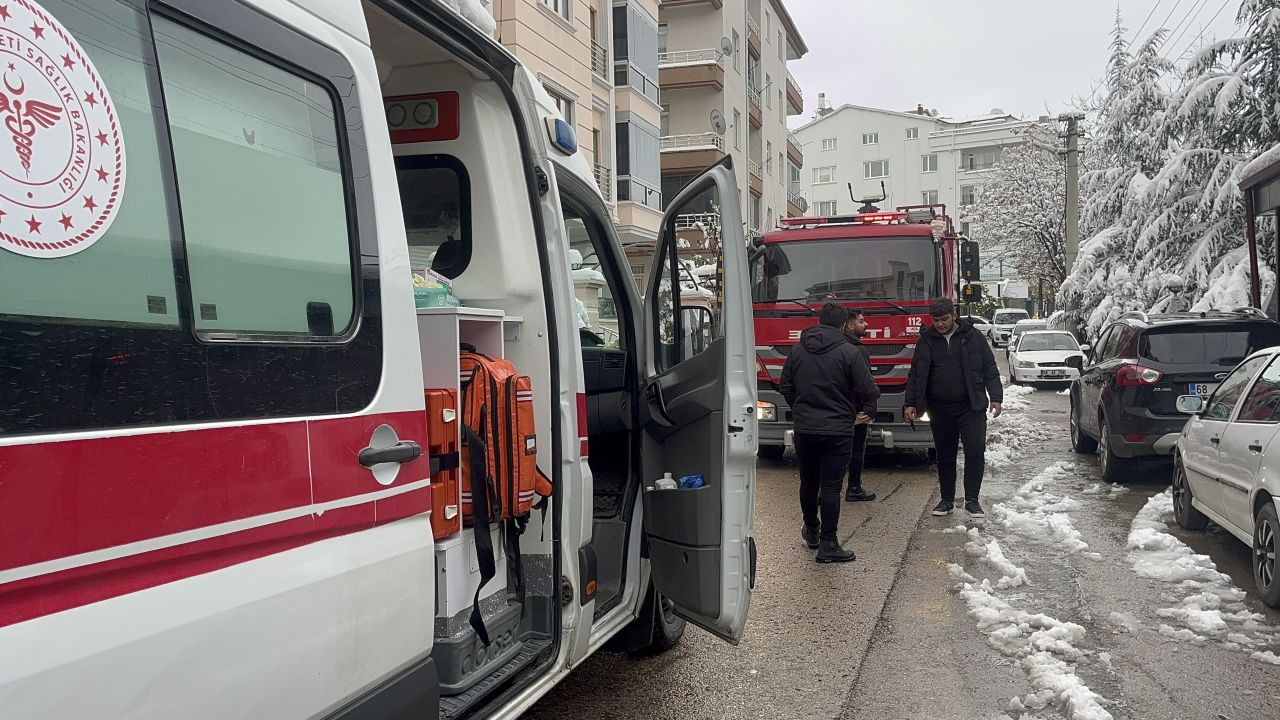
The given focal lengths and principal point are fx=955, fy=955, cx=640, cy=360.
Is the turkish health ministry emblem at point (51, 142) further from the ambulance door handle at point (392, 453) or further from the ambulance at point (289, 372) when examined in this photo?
the ambulance door handle at point (392, 453)

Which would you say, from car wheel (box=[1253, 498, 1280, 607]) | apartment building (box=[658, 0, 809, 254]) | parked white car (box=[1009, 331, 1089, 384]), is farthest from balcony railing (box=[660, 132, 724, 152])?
car wheel (box=[1253, 498, 1280, 607])

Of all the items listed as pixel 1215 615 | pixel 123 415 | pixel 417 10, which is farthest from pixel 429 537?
pixel 1215 615

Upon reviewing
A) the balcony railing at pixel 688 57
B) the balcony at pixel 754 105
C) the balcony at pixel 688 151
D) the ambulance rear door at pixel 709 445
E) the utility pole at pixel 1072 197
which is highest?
the balcony railing at pixel 688 57

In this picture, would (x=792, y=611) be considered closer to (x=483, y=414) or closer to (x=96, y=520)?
(x=483, y=414)

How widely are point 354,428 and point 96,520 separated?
0.70m

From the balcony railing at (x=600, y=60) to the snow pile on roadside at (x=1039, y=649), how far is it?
19.2m

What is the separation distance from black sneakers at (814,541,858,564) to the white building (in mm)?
61831

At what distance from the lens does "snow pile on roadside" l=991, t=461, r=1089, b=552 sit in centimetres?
720

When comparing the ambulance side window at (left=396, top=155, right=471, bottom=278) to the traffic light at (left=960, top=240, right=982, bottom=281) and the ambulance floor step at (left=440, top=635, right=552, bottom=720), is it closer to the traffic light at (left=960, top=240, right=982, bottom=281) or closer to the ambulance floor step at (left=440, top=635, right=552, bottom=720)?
the ambulance floor step at (left=440, top=635, right=552, bottom=720)

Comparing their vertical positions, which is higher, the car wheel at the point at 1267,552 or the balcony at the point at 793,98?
the balcony at the point at 793,98

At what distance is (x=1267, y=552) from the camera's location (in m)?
5.38

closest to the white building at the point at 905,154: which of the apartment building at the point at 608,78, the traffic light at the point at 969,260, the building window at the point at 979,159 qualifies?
the building window at the point at 979,159

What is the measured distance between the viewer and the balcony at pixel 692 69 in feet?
107

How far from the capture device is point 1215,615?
5.17 meters
